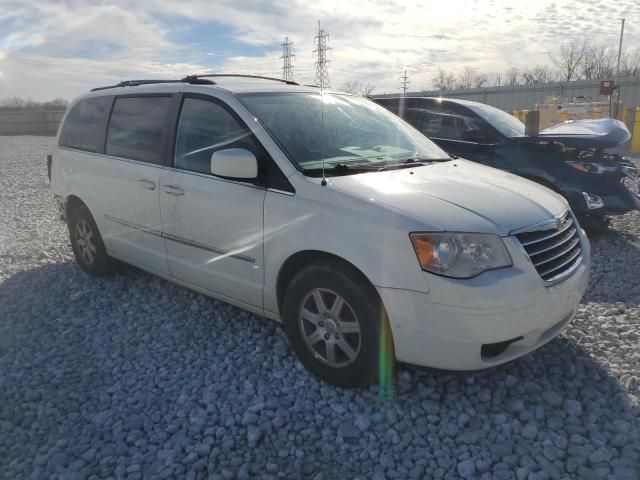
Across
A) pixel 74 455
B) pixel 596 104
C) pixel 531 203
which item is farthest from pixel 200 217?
pixel 596 104

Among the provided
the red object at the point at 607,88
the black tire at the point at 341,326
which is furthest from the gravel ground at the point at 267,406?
the red object at the point at 607,88

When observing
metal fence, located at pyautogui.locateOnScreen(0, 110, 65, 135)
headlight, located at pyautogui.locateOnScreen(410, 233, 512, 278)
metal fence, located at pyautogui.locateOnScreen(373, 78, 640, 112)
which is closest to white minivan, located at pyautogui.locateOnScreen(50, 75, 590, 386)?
headlight, located at pyautogui.locateOnScreen(410, 233, 512, 278)

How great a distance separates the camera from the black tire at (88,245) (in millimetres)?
4891

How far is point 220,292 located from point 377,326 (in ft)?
4.42

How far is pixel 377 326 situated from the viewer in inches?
109

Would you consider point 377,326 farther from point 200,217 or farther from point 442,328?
point 200,217

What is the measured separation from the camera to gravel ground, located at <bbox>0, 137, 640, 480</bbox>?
8.17ft

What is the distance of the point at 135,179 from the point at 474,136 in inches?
165

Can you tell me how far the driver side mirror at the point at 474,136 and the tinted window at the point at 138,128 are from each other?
3.93m

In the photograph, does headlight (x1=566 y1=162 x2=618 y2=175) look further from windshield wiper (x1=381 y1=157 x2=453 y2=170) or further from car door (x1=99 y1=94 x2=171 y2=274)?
car door (x1=99 y1=94 x2=171 y2=274)

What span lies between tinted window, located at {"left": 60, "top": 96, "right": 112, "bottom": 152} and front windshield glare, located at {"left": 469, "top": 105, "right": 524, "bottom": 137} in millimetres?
4418

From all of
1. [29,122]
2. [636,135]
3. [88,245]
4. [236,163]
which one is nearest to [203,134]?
[236,163]

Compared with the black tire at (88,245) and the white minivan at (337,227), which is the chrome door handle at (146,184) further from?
the black tire at (88,245)

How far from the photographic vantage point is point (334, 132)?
3662 mm
